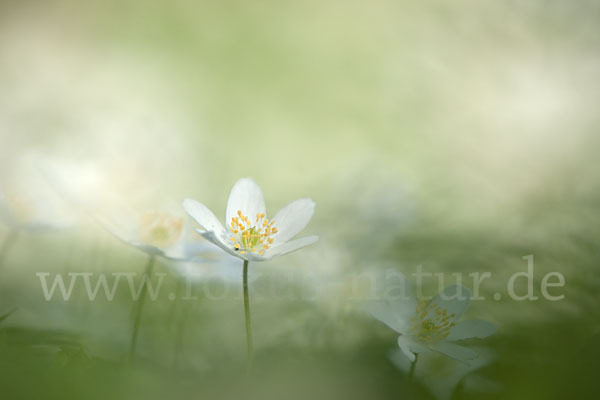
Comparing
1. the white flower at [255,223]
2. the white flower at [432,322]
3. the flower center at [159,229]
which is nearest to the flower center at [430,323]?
the white flower at [432,322]

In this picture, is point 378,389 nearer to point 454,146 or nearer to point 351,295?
point 351,295

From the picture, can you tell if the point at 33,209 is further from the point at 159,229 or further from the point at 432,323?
the point at 432,323

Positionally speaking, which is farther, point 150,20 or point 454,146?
point 150,20

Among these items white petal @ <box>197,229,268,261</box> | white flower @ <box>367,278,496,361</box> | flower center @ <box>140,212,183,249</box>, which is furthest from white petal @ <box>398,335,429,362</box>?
flower center @ <box>140,212,183,249</box>

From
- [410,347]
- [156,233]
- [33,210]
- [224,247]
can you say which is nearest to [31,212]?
[33,210]

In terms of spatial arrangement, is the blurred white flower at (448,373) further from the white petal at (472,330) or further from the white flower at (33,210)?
the white flower at (33,210)

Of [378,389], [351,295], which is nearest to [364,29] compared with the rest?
→ [351,295]
